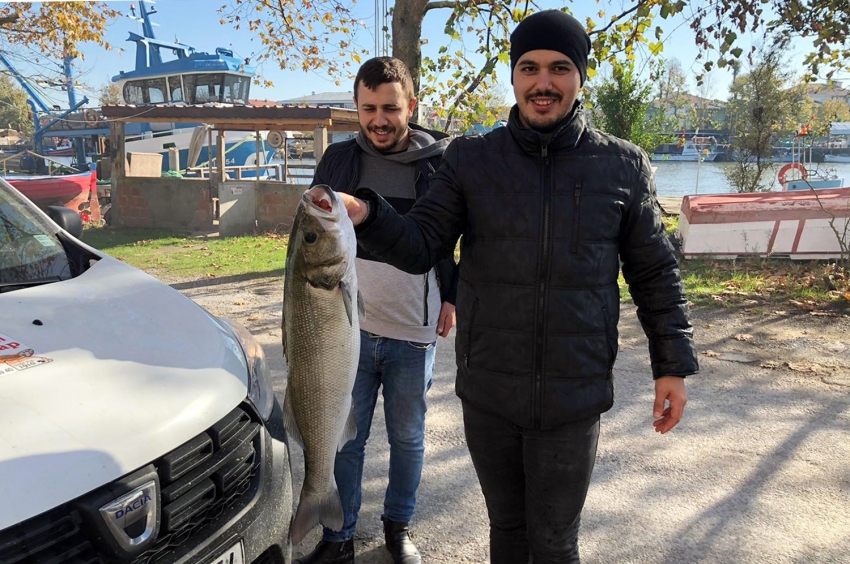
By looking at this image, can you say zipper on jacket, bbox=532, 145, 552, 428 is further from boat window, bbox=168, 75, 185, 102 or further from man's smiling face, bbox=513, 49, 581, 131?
boat window, bbox=168, 75, 185, 102

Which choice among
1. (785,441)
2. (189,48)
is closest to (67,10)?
(785,441)

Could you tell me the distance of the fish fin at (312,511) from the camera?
2.24m

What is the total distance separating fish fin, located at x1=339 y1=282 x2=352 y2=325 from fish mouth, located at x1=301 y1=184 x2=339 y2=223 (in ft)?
0.71

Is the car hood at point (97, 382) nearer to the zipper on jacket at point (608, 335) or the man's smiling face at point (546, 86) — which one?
the zipper on jacket at point (608, 335)

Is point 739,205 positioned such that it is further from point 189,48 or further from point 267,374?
point 189,48

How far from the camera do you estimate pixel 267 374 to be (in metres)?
2.98

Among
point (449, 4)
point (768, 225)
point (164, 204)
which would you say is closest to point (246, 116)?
point (164, 204)

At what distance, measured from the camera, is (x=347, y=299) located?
1878 mm

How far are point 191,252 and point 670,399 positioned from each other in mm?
11417

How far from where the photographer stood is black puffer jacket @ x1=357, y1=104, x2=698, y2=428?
209cm

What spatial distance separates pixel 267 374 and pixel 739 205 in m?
8.47

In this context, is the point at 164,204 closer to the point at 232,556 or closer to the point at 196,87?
the point at 196,87

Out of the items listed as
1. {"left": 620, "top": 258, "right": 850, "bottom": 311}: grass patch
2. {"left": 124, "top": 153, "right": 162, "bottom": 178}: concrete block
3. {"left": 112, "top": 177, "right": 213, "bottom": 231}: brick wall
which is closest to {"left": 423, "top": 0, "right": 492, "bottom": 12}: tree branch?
{"left": 620, "top": 258, "right": 850, "bottom": 311}: grass patch

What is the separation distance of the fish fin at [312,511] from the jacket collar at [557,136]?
1386mm
